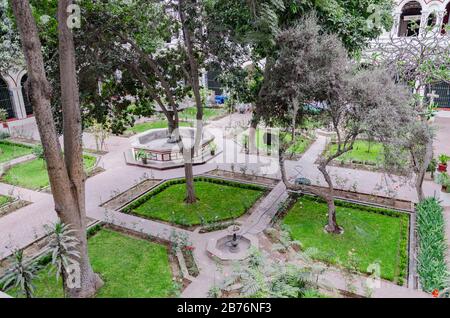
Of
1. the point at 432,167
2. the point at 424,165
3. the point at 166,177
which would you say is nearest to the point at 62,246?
the point at 166,177

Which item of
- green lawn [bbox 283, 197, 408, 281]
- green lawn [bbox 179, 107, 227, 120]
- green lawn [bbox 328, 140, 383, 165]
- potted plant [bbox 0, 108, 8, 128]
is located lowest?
green lawn [bbox 283, 197, 408, 281]

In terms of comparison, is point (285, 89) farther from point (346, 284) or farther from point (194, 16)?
point (346, 284)

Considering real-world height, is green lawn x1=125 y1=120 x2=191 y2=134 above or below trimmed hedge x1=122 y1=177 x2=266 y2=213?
above

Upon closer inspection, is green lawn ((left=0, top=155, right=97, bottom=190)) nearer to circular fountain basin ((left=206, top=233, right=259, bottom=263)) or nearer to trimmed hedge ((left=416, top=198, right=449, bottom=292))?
circular fountain basin ((left=206, top=233, right=259, bottom=263))

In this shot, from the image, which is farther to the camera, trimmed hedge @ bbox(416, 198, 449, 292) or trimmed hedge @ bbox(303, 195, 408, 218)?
trimmed hedge @ bbox(303, 195, 408, 218)

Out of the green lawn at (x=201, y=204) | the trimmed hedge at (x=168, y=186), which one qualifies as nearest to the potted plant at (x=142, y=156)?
the trimmed hedge at (x=168, y=186)

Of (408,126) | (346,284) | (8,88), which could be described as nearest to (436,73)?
(408,126)

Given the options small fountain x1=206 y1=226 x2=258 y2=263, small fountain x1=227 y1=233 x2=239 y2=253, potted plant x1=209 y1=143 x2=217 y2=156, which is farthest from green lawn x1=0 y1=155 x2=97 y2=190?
small fountain x1=227 y1=233 x2=239 y2=253

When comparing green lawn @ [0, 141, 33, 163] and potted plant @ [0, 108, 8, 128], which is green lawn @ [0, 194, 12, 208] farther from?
potted plant @ [0, 108, 8, 128]

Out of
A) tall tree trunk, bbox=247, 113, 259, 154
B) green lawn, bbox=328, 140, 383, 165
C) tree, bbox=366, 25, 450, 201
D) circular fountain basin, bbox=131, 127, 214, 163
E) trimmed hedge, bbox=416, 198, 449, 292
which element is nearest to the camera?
trimmed hedge, bbox=416, 198, 449, 292

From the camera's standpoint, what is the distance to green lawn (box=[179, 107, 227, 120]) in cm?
2462

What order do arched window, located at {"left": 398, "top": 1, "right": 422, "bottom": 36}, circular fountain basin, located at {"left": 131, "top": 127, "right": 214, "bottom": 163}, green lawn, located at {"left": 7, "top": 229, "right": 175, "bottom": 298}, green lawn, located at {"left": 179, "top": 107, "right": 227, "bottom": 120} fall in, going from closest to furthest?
1. green lawn, located at {"left": 7, "top": 229, "right": 175, "bottom": 298}
2. circular fountain basin, located at {"left": 131, "top": 127, "right": 214, "bottom": 163}
3. arched window, located at {"left": 398, "top": 1, "right": 422, "bottom": 36}
4. green lawn, located at {"left": 179, "top": 107, "right": 227, "bottom": 120}

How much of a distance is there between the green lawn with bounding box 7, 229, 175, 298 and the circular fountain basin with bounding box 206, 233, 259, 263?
120 cm

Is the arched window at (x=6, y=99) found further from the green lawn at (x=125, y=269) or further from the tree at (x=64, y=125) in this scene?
the tree at (x=64, y=125)
